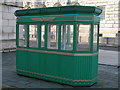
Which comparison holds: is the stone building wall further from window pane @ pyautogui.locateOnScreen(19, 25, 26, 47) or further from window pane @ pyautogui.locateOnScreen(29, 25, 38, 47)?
window pane @ pyautogui.locateOnScreen(29, 25, 38, 47)

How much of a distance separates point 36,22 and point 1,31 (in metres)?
7.80

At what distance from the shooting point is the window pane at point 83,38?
589 centimetres

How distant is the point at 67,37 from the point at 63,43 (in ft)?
0.73

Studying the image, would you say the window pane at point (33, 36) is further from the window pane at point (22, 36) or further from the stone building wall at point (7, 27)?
the stone building wall at point (7, 27)

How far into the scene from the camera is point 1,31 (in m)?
13.7

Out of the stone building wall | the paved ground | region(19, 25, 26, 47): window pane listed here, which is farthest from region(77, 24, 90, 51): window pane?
the stone building wall

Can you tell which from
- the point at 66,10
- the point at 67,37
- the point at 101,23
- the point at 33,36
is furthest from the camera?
the point at 101,23

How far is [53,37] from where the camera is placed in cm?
636

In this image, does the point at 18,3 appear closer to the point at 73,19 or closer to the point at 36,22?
the point at 36,22

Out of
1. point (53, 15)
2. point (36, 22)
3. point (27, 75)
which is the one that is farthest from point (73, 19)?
point (27, 75)

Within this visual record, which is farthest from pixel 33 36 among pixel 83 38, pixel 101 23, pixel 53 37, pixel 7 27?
pixel 101 23

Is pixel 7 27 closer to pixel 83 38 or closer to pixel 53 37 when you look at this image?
pixel 53 37

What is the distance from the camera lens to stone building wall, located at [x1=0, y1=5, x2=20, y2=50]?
1379 centimetres

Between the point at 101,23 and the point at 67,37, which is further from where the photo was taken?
the point at 101,23
